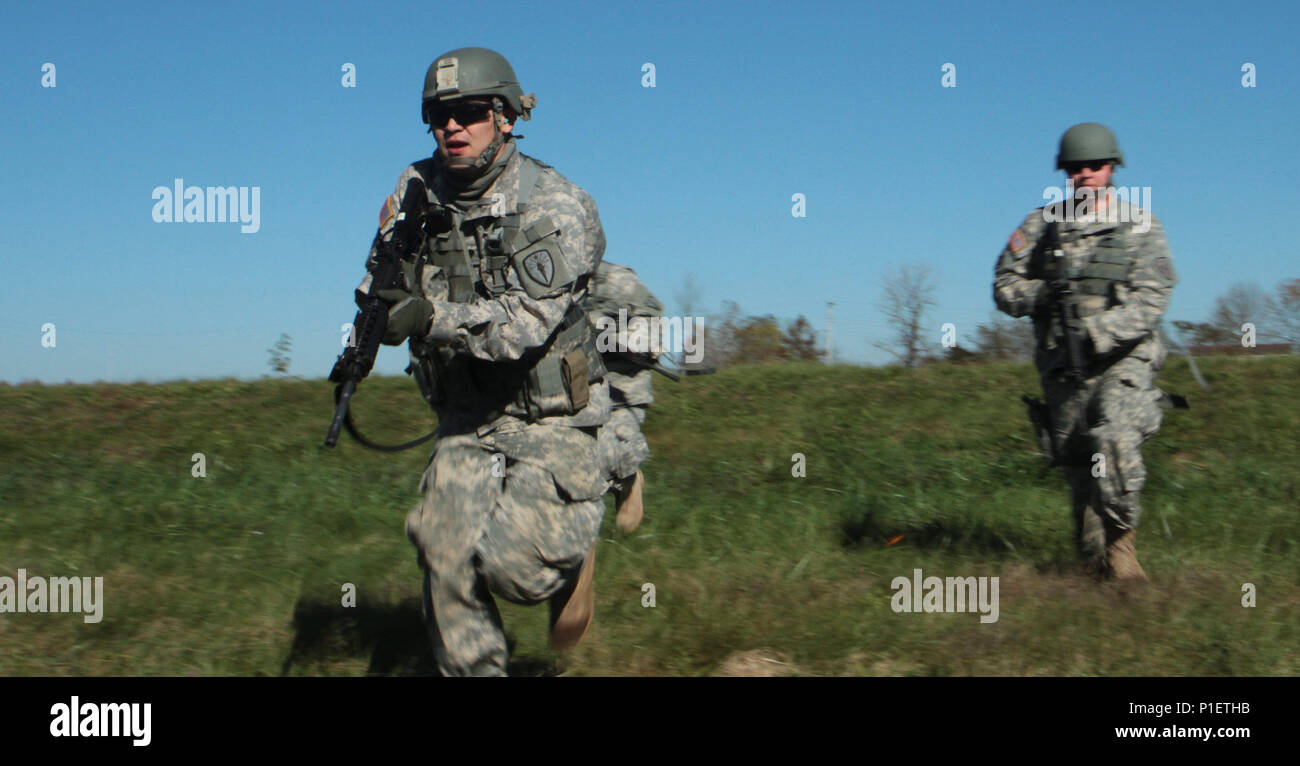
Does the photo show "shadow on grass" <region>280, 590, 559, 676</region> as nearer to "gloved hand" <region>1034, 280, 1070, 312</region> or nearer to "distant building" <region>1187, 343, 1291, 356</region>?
"gloved hand" <region>1034, 280, 1070, 312</region>

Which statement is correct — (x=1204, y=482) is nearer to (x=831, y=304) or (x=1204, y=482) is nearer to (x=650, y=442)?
(x=650, y=442)

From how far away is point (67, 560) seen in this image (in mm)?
6941

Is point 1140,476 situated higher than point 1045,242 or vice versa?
point 1045,242

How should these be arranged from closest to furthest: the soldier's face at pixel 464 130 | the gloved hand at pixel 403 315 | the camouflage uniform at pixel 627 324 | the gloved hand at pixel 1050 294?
the gloved hand at pixel 403 315 → the soldier's face at pixel 464 130 → the gloved hand at pixel 1050 294 → the camouflage uniform at pixel 627 324

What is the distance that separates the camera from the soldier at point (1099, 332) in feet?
21.5

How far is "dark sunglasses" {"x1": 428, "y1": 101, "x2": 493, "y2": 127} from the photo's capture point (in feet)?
15.4

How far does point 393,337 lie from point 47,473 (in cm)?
696

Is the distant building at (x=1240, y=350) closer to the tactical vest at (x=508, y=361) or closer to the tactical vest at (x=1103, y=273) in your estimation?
the tactical vest at (x=1103, y=273)

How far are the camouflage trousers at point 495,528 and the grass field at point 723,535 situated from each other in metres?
0.87

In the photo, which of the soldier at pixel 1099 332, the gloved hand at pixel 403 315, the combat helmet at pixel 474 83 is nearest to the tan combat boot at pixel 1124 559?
the soldier at pixel 1099 332
